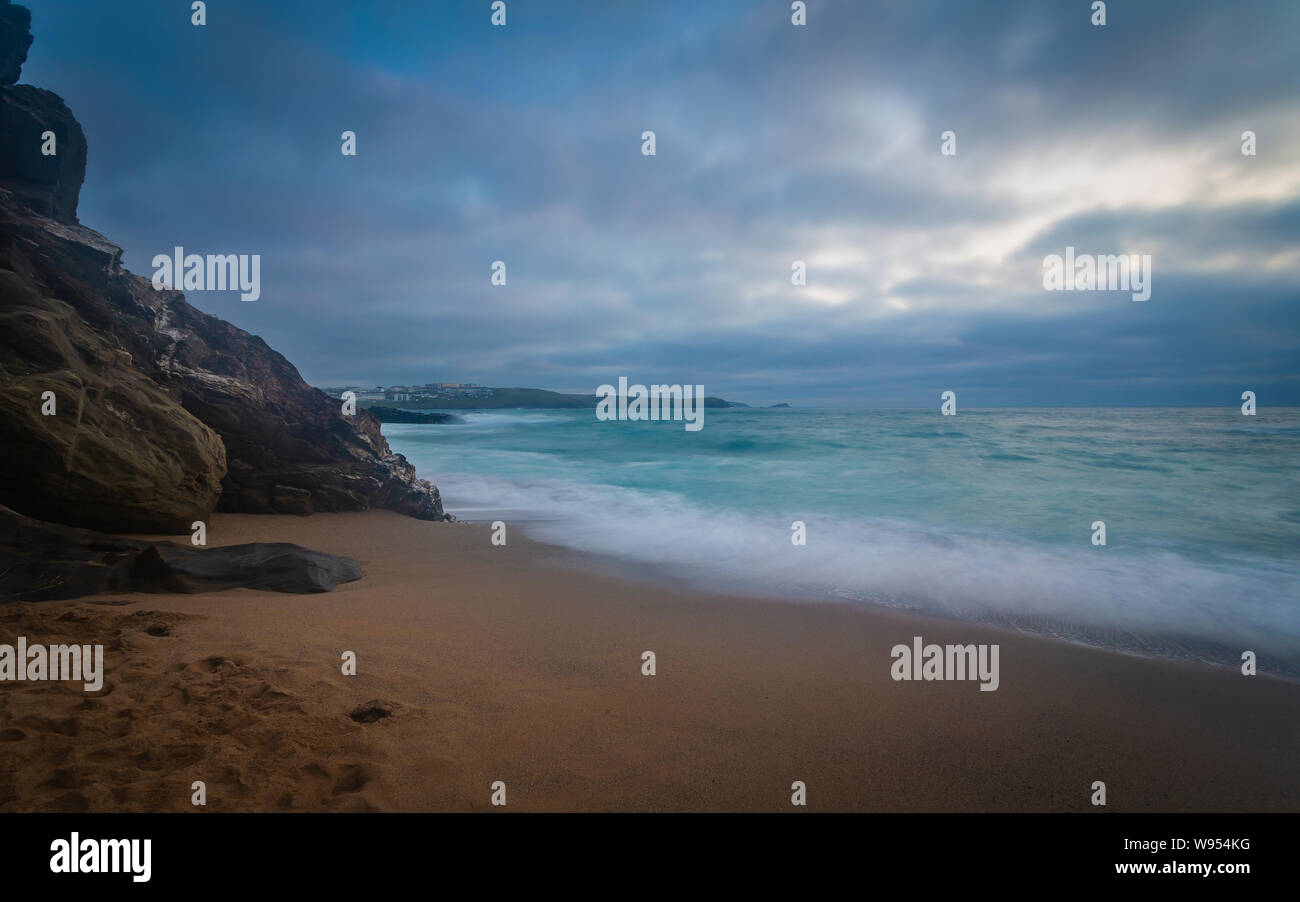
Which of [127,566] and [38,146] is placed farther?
[38,146]

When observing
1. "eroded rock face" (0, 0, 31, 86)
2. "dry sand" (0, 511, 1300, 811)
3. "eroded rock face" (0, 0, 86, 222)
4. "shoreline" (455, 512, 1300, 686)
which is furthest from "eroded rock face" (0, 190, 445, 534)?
"eroded rock face" (0, 0, 31, 86)

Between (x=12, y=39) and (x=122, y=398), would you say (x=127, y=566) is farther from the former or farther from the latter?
(x=12, y=39)

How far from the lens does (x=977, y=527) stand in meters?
10.9

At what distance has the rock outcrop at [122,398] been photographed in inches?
250

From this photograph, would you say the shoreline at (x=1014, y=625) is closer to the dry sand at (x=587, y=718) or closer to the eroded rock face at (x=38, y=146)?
the dry sand at (x=587, y=718)

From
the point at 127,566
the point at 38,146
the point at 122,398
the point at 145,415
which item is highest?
the point at 38,146

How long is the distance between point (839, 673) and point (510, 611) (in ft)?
10.6

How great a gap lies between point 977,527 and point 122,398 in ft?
44.5

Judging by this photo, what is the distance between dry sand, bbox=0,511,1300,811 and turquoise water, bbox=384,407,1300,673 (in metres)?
1.42

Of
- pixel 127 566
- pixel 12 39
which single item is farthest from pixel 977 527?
pixel 12 39

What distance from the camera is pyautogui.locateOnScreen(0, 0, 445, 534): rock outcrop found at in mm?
6344

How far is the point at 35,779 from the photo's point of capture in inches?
101
